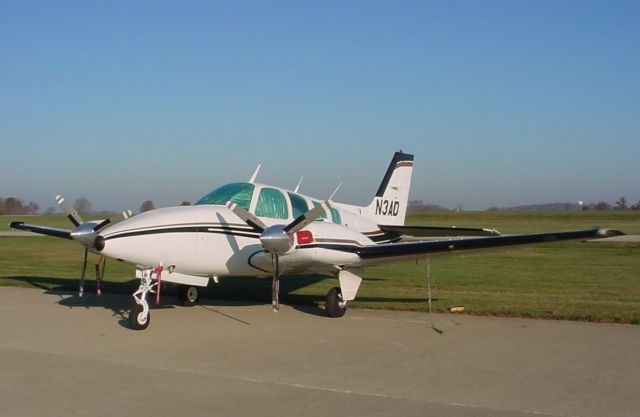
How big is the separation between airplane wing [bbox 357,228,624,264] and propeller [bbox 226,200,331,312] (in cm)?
116

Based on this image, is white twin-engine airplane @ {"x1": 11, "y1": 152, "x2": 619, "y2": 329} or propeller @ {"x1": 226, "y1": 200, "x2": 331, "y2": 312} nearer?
white twin-engine airplane @ {"x1": 11, "y1": 152, "x2": 619, "y2": 329}

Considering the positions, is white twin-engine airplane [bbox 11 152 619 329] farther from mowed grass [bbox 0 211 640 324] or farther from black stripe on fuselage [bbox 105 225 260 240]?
mowed grass [bbox 0 211 640 324]

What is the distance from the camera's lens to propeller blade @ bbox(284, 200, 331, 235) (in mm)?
10992

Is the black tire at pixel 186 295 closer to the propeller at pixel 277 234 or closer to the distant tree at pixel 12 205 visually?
the propeller at pixel 277 234

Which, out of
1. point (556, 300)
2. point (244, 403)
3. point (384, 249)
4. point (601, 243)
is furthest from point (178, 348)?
point (601, 243)

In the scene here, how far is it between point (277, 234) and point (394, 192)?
826cm

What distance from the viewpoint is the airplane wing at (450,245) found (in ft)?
33.4

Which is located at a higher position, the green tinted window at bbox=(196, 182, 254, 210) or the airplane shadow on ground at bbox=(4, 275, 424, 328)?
the green tinted window at bbox=(196, 182, 254, 210)

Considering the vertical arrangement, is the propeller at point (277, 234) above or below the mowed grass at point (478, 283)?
above

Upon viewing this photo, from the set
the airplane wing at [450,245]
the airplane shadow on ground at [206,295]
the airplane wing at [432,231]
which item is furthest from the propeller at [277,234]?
the airplane wing at [432,231]

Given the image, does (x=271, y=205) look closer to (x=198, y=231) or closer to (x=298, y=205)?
(x=298, y=205)

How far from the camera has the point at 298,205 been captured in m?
13.3

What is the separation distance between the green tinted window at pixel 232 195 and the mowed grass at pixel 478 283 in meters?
3.08

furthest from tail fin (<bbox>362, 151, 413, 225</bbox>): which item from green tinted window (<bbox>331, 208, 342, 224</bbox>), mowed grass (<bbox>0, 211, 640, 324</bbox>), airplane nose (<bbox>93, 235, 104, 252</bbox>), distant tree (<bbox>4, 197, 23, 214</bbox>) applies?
distant tree (<bbox>4, 197, 23, 214</bbox>)
